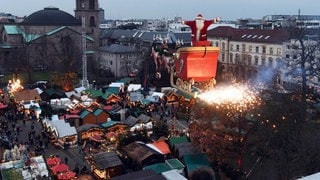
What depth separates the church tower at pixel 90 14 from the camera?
6272 cm

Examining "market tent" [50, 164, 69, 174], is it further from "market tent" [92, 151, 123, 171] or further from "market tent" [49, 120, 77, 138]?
"market tent" [49, 120, 77, 138]

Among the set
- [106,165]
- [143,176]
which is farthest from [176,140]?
[143,176]

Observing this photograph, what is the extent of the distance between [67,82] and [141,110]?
1253 cm

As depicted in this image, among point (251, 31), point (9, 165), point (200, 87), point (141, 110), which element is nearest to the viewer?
point (200, 87)

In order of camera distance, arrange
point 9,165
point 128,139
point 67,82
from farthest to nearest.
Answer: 1. point 67,82
2. point 128,139
3. point 9,165

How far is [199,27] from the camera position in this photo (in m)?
8.80

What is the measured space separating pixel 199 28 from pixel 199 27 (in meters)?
0.02

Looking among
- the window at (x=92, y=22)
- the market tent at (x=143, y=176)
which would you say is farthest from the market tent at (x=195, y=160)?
the window at (x=92, y=22)

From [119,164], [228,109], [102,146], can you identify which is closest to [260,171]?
[228,109]

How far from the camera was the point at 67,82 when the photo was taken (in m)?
40.2

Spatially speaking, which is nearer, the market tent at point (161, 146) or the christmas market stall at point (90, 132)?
the market tent at point (161, 146)

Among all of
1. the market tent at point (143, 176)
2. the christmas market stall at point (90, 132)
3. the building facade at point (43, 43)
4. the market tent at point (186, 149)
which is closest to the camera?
the market tent at point (143, 176)

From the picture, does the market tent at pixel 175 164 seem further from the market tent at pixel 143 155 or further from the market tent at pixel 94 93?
the market tent at pixel 94 93

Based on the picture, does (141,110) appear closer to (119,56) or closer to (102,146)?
(102,146)
